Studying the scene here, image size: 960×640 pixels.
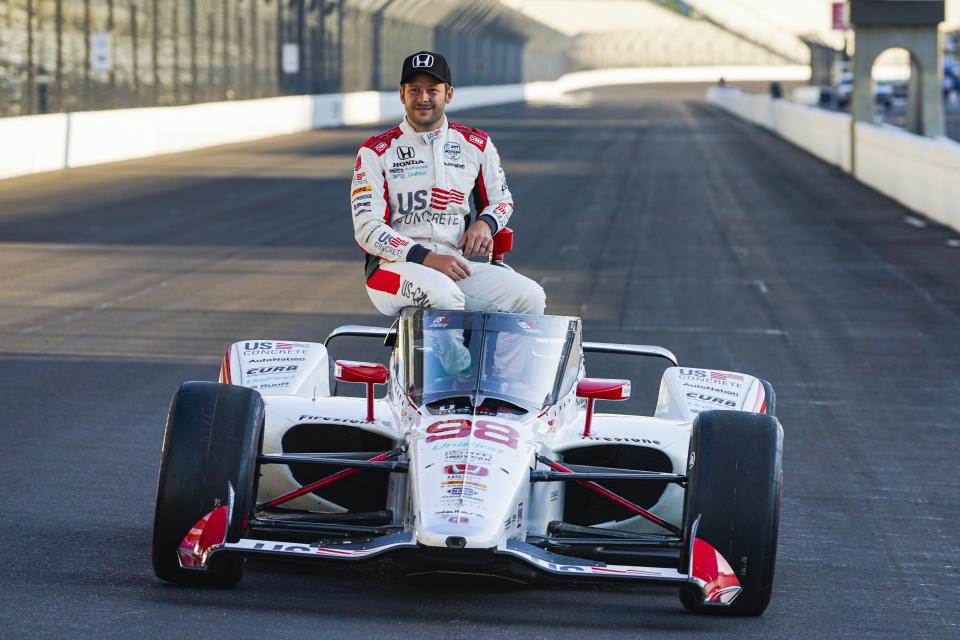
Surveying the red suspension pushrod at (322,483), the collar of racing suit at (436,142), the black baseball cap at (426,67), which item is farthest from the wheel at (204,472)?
the black baseball cap at (426,67)

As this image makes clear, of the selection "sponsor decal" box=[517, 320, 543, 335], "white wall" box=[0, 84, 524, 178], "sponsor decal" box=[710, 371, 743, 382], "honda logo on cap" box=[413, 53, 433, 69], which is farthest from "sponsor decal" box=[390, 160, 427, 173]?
"white wall" box=[0, 84, 524, 178]

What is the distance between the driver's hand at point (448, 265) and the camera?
6.70 meters

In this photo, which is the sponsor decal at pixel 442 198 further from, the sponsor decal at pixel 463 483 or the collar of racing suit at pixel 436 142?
the sponsor decal at pixel 463 483

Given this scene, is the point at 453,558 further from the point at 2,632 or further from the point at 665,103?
the point at 665,103

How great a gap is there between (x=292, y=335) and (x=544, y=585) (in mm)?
6563

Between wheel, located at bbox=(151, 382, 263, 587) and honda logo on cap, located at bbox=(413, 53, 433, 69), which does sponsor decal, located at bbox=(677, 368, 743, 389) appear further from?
wheel, located at bbox=(151, 382, 263, 587)

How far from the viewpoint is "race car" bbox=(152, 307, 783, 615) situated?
538 cm

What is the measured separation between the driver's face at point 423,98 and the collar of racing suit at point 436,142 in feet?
0.14

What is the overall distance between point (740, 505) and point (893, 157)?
22.4 metres

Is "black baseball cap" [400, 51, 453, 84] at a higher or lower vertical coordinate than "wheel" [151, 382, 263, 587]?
higher

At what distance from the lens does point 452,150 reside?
7051 millimetres

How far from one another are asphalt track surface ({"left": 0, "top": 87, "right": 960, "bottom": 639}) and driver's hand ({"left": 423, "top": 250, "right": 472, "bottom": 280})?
1428 millimetres

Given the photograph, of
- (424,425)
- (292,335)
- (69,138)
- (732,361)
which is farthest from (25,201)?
(424,425)

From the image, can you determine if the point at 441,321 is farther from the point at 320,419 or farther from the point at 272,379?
the point at 272,379
